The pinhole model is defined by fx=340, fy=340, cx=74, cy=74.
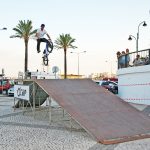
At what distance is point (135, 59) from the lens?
871 inches

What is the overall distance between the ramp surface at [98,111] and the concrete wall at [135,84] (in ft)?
22.7

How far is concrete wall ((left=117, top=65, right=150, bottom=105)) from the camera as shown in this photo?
20.3 metres

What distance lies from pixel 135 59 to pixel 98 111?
11393mm

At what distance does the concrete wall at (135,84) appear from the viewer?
2027 cm

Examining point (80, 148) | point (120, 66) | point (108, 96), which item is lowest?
point (80, 148)

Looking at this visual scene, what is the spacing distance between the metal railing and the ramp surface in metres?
7.39

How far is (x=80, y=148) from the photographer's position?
28.2 feet

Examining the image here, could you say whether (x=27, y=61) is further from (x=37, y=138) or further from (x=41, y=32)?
(x=37, y=138)

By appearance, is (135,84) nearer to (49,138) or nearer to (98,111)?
(98,111)

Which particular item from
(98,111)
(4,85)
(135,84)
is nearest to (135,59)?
(135,84)

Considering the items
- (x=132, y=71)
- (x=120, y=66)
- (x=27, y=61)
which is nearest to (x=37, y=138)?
(x=132, y=71)

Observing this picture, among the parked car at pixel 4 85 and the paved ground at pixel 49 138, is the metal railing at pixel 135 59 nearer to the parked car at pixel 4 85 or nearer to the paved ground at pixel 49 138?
the paved ground at pixel 49 138

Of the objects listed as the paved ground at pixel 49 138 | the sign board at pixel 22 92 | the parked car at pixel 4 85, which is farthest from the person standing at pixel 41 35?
the parked car at pixel 4 85

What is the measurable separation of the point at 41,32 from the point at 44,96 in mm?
4855
